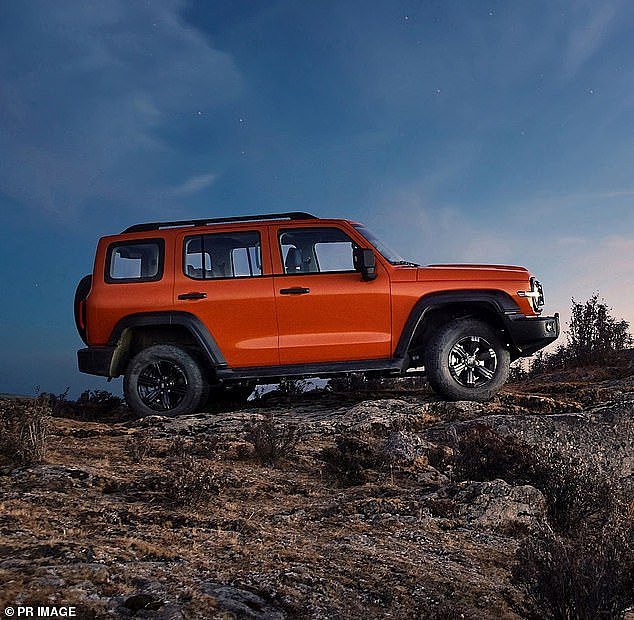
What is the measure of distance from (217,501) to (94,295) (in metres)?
4.27

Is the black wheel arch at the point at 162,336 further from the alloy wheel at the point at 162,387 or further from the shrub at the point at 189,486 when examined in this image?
the shrub at the point at 189,486

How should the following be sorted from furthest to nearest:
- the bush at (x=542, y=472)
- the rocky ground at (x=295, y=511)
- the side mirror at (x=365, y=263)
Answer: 1. the side mirror at (x=365, y=263)
2. the bush at (x=542, y=472)
3. the rocky ground at (x=295, y=511)

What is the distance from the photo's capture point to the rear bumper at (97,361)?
8.23 metres

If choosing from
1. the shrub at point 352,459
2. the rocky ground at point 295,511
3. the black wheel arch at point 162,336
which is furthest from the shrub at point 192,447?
the black wheel arch at point 162,336

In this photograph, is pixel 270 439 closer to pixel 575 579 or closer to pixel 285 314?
pixel 285 314

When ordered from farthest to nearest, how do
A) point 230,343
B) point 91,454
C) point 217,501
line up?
point 230,343, point 91,454, point 217,501

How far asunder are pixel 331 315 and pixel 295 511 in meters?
3.44

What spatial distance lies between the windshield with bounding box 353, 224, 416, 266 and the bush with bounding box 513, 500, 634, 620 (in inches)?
186

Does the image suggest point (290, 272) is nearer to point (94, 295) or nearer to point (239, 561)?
point (94, 295)

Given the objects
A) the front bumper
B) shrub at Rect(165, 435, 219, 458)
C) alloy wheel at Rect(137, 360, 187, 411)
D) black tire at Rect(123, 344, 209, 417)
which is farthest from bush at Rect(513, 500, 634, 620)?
alloy wheel at Rect(137, 360, 187, 411)

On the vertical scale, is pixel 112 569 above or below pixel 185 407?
below

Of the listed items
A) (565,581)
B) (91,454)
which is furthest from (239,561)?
(91,454)

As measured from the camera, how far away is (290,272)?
26.8ft

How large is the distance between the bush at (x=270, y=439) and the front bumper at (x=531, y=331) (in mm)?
3064
